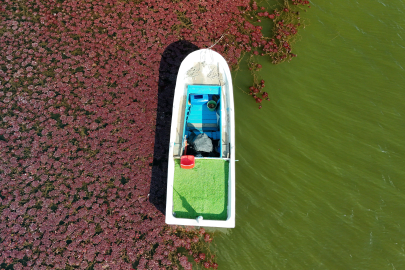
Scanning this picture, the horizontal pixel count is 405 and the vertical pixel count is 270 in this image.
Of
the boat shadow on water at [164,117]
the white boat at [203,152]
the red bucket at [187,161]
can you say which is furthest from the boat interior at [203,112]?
the boat shadow on water at [164,117]

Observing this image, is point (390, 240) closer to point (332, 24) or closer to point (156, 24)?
point (332, 24)

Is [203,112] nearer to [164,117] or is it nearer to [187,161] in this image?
[164,117]

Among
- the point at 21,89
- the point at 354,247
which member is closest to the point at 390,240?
the point at 354,247

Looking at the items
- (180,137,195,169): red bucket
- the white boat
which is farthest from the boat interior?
(180,137,195,169): red bucket

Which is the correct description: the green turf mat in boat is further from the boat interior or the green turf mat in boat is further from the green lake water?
the green lake water

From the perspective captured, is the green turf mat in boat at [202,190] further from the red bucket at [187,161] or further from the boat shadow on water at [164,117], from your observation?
the boat shadow on water at [164,117]

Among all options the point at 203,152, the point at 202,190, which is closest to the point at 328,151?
the point at 203,152
